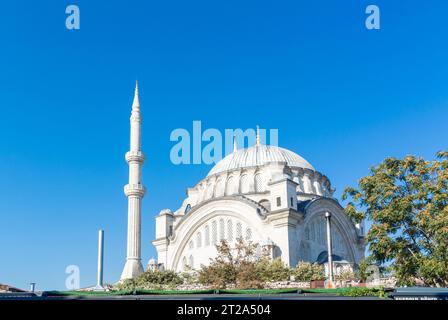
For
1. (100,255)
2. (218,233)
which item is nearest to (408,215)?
(100,255)

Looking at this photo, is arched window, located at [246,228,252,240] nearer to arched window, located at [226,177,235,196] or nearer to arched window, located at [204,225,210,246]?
arched window, located at [204,225,210,246]

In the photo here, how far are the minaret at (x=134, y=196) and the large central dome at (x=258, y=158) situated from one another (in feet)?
35.5

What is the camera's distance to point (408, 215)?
84.9 ft

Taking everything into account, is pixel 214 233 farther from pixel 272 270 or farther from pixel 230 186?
pixel 272 270

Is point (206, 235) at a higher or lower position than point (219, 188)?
lower

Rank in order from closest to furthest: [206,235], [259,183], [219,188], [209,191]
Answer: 1. [206,235]
2. [259,183]
3. [219,188]
4. [209,191]

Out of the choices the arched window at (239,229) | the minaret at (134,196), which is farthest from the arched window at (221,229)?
the minaret at (134,196)

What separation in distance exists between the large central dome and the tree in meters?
30.0

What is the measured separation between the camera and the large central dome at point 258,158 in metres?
58.8

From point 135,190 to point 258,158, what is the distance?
1442 centimetres

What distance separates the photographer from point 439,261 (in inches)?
932
